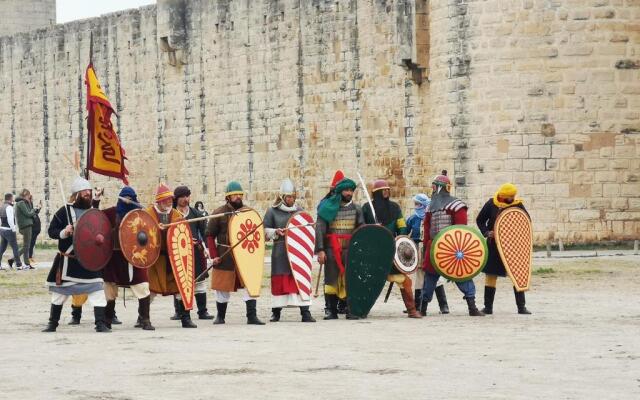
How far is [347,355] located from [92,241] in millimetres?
3136

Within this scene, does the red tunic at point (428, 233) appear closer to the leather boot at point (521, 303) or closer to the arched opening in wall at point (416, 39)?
the leather boot at point (521, 303)

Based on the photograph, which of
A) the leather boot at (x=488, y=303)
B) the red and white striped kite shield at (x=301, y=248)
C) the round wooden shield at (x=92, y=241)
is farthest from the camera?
the leather boot at (x=488, y=303)

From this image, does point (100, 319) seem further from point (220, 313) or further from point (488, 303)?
point (488, 303)

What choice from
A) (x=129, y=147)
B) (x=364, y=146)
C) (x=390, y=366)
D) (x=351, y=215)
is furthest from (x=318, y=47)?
(x=390, y=366)

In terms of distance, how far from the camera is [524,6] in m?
23.4

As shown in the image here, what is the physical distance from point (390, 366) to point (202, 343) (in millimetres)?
2293

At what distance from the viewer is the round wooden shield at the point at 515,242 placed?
1566cm

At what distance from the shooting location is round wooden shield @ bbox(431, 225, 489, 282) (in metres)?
15.5

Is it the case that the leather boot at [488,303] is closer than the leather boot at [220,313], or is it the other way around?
the leather boot at [220,313]

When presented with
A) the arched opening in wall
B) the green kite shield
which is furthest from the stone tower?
the green kite shield

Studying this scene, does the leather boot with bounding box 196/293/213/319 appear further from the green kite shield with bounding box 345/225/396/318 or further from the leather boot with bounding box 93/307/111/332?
the leather boot with bounding box 93/307/111/332

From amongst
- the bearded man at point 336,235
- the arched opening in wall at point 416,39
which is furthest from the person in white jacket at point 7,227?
the bearded man at point 336,235

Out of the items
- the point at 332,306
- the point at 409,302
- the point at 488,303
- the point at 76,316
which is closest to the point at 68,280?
the point at 76,316

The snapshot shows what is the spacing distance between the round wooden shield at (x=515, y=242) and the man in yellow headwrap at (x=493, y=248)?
6 cm
